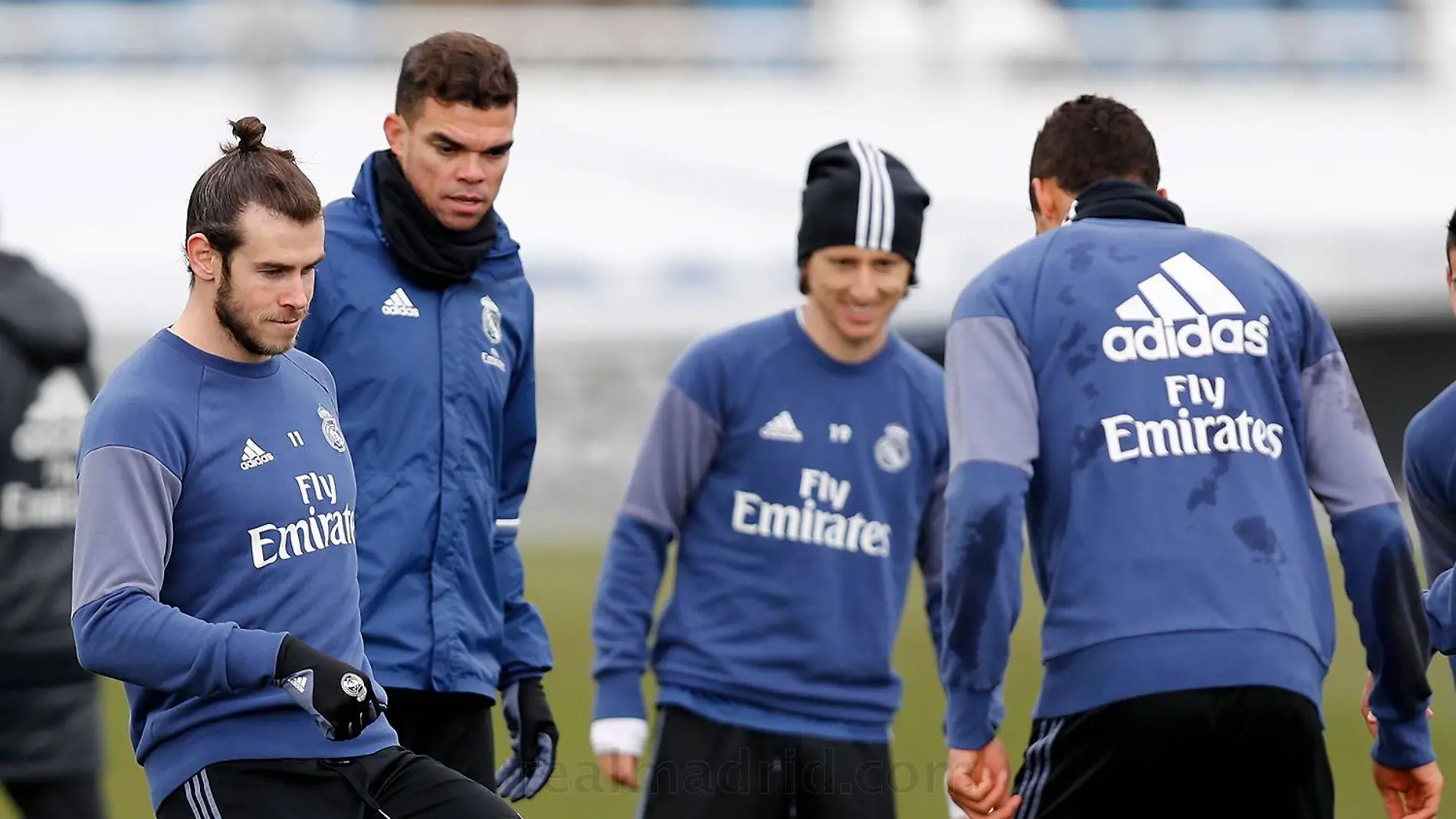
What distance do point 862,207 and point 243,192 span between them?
71.1 inches

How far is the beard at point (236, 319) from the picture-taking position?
401 cm

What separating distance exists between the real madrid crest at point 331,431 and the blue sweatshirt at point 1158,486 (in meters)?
1.17

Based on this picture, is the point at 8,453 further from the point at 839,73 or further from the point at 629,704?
the point at 839,73

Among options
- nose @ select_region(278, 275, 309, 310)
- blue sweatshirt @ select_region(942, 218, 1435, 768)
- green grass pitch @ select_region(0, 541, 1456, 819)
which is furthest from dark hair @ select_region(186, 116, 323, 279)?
green grass pitch @ select_region(0, 541, 1456, 819)

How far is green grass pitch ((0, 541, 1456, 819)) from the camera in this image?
8102 millimetres

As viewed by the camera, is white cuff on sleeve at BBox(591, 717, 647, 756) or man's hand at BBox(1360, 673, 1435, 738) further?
white cuff on sleeve at BBox(591, 717, 647, 756)

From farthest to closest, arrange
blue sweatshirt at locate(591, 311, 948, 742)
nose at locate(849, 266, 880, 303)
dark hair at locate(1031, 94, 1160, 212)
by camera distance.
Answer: nose at locate(849, 266, 880, 303) < blue sweatshirt at locate(591, 311, 948, 742) < dark hair at locate(1031, 94, 1160, 212)

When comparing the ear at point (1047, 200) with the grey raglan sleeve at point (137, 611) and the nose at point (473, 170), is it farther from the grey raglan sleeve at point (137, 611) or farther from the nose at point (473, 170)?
the grey raglan sleeve at point (137, 611)

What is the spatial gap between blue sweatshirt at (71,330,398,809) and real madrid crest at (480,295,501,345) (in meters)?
0.91

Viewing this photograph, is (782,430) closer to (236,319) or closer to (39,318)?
(236,319)

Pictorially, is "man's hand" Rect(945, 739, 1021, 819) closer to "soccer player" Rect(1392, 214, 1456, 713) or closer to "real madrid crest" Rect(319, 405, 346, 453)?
"soccer player" Rect(1392, 214, 1456, 713)

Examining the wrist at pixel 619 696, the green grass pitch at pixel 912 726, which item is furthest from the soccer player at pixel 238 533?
the green grass pitch at pixel 912 726

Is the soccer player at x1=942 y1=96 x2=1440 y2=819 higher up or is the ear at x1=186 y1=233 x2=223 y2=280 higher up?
the ear at x1=186 y1=233 x2=223 y2=280

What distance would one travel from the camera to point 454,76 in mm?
5016
